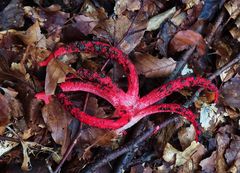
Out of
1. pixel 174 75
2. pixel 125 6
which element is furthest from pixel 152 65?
pixel 125 6

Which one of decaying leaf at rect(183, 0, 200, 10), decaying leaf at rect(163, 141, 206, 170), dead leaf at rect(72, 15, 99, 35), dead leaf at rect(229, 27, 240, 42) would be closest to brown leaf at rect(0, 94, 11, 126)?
dead leaf at rect(72, 15, 99, 35)

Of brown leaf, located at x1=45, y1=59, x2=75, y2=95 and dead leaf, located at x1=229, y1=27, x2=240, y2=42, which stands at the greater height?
dead leaf, located at x1=229, y1=27, x2=240, y2=42

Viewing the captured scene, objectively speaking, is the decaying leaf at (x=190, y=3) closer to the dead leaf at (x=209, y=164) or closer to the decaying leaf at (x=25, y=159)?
→ the dead leaf at (x=209, y=164)

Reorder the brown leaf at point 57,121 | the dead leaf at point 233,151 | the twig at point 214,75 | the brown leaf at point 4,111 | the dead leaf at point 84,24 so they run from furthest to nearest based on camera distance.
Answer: the dead leaf at point 233,151, the twig at point 214,75, the dead leaf at point 84,24, the brown leaf at point 57,121, the brown leaf at point 4,111

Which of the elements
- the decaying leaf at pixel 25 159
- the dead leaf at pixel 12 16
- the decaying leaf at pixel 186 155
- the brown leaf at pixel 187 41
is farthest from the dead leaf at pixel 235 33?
the decaying leaf at pixel 25 159

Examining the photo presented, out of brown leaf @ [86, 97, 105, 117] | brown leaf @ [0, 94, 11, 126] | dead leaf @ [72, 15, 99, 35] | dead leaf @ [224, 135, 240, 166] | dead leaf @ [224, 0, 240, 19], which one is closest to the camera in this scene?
brown leaf @ [0, 94, 11, 126]

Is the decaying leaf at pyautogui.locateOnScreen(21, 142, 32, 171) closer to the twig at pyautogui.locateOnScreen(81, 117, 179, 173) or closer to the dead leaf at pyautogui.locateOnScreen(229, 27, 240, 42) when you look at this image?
the twig at pyautogui.locateOnScreen(81, 117, 179, 173)
